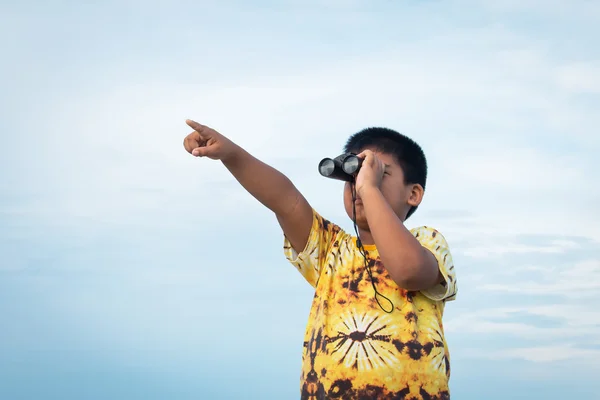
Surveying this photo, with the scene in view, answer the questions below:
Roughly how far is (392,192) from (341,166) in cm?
27

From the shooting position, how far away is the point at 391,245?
2506mm

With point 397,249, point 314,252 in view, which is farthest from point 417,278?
point 314,252

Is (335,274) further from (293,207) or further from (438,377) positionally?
(438,377)

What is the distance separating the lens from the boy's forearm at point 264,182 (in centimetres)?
283

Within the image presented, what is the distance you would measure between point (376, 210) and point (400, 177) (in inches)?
15.5

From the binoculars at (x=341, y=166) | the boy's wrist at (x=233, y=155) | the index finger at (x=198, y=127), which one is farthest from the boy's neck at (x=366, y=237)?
the index finger at (x=198, y=127)

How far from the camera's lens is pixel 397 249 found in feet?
8.22

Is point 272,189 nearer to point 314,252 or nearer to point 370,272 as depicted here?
point 314,252

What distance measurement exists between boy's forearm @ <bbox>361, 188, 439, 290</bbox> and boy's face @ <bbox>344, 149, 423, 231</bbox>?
0.83 feet

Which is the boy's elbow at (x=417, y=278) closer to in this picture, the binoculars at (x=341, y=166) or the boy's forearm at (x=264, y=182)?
the binoculars at (x=341, y=166)

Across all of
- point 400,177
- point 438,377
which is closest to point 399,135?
point 400,177

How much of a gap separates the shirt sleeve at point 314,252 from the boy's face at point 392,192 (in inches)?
5.4

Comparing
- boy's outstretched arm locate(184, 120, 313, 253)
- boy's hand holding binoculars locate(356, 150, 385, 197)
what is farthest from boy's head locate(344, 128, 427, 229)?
boy's outstretched arm locate(184, 120, 313, 253)

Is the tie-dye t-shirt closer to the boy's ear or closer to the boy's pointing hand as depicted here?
the boy's ear
